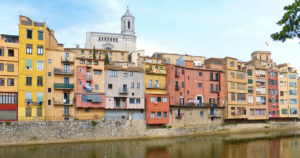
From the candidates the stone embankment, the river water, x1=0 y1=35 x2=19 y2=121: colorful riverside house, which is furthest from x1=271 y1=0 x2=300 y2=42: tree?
x1=0 y1=35 x2=19 y2=121: colorful riverside house

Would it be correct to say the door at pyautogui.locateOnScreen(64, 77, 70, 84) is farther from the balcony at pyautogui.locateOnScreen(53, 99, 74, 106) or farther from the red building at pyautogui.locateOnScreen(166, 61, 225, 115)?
the red building at pyautogui.locateOnScreen(166, 61, 225, 115)

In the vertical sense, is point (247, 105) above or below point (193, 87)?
below

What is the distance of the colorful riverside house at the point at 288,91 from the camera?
3221 inches

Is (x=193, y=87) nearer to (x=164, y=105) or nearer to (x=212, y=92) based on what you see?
(x=212, y=92)

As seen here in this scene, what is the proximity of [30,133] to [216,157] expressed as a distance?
2949 cm

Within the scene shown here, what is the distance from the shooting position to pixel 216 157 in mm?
35469

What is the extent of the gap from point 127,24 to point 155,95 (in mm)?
60592

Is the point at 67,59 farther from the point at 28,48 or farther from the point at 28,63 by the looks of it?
the point at 28,48

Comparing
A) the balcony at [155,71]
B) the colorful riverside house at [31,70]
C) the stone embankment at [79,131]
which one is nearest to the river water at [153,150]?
the stone embankment at [79,131]

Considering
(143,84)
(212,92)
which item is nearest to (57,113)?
(143,84)

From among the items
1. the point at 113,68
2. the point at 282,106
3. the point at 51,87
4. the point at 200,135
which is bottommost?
the point at 200,135

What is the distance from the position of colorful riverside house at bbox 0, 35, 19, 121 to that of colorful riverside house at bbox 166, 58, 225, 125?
30.6m

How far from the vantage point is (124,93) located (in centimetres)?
5659

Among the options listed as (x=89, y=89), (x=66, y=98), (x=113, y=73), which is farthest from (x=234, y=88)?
(x=66, y=98)
